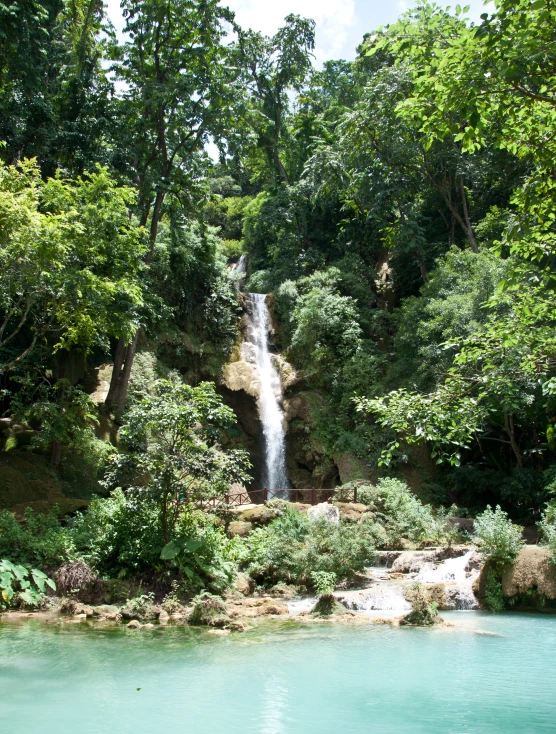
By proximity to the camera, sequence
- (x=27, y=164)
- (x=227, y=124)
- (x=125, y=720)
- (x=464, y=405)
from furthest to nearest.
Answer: (x=227, y=124) < (x=27, y=164) < (x=464, y=405) < (x=125, y=720)

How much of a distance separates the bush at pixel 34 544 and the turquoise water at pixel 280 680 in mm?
1580

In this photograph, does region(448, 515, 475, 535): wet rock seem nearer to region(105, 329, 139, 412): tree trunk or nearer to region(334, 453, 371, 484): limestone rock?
region(334, 453, 371, 484): limestone rock

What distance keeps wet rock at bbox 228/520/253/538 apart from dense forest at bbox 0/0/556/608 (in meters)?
1.00

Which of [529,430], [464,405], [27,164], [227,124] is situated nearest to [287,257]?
[227,124]

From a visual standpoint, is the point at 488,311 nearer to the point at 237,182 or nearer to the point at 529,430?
the point at 529,430

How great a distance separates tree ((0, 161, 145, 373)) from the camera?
40.5ft

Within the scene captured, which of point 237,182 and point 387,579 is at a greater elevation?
point 237,182

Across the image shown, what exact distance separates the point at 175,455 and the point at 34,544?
9.98ft

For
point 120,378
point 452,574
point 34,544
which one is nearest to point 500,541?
point 452,574

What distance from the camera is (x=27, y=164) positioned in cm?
1351

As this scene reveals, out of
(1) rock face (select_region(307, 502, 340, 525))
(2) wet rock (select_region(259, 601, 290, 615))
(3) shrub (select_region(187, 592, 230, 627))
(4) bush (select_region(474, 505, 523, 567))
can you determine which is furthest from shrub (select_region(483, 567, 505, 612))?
(1) rock face (select_region(307, 502, 340, 525))

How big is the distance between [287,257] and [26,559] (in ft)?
69.8

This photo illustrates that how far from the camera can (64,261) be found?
13.7m

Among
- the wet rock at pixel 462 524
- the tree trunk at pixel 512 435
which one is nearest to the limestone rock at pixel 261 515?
the wet rock at pixel 462 524
